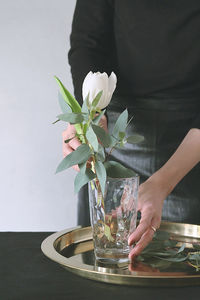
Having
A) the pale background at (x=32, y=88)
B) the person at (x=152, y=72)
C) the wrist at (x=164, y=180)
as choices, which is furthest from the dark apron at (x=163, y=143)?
the pale background at (x=32, y=88)

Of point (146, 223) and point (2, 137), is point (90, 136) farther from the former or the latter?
point (2, 137)

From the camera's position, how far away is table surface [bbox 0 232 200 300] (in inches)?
26.4

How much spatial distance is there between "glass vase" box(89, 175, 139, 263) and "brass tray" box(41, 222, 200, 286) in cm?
2

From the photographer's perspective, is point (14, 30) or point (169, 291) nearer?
point (169, 291)

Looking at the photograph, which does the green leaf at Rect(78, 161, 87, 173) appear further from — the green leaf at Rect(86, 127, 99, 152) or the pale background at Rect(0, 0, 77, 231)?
the pale background at Rect(0, 0, 77, 231)

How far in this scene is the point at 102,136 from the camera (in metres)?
0.77

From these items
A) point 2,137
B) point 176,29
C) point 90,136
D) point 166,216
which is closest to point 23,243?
point 90,136

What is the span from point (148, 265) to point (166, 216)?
66cm

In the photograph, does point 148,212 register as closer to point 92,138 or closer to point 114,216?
point 114,216

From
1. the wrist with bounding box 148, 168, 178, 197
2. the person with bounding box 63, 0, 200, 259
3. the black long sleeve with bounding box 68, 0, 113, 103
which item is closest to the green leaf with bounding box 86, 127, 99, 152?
the wrist with bounding box 148, 168, 178, 197

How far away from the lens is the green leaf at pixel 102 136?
76 centimetres

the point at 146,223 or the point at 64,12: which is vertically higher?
the point at 64,12

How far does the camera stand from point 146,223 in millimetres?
856

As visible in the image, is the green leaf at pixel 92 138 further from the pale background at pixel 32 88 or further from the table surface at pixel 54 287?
the pale background at pixel 32 88
